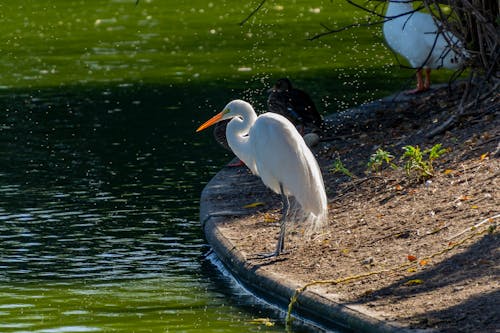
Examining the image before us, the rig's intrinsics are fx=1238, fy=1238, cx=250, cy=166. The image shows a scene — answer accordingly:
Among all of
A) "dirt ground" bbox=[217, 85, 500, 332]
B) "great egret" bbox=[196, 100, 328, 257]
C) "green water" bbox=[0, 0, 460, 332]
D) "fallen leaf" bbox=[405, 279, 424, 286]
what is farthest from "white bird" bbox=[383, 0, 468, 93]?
"fallen leaf" bbox=[405, 279, 424, 286]

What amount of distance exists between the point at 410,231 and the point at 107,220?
3265 mm

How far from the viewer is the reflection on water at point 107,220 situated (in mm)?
8602

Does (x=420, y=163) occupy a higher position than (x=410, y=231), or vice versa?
(x=420, y=163)

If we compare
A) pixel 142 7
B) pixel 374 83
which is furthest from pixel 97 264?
pixel 142 7

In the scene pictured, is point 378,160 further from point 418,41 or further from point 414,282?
Answer: point 418,41

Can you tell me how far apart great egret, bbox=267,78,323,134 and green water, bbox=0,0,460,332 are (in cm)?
98

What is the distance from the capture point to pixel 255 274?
29.1 feet

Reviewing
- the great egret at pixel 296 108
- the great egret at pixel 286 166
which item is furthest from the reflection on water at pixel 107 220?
the great egret at pixel 296 108

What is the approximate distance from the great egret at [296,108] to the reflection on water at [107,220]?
0.98 metres

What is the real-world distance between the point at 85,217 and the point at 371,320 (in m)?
4.63

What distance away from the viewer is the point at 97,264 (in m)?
9.86

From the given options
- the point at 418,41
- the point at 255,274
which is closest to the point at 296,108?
the point at 418,41

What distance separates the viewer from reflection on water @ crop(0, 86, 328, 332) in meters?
8.60

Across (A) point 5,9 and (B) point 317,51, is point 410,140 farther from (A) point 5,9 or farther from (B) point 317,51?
(A) point 5,9
